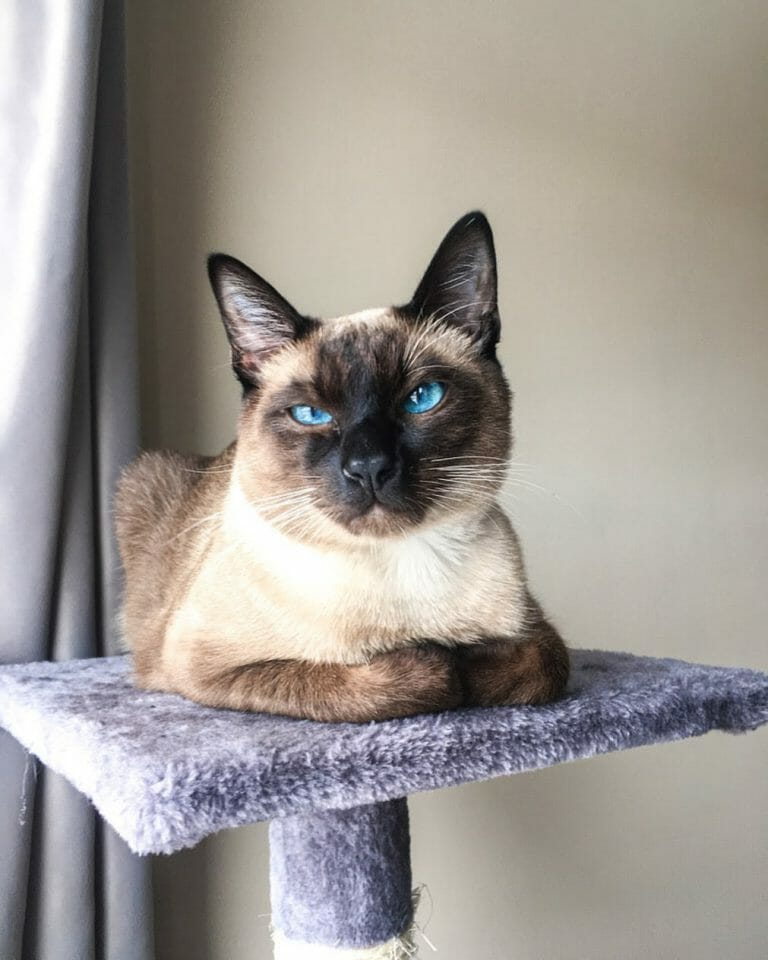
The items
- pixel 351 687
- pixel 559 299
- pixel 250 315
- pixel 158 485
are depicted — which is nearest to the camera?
pixel 351 687

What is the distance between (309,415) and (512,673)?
394 millimetres

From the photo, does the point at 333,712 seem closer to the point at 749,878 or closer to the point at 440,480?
the point at 440,480

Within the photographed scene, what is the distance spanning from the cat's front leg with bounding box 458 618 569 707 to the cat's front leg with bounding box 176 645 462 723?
31mm

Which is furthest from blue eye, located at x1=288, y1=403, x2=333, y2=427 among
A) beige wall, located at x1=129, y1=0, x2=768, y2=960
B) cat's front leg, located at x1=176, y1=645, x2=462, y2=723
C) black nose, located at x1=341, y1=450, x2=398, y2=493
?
beige wall, located at x1=129, y1=0, x2=768, y2=960

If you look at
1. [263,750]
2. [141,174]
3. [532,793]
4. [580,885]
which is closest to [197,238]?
[141,174]

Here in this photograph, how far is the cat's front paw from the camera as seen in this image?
2.87ft

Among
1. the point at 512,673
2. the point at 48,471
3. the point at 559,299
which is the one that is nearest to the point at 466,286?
the point at 512,673

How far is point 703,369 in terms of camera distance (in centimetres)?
233

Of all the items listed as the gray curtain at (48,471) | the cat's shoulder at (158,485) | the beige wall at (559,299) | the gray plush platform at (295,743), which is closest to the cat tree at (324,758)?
the gray plush platform at (295,743)

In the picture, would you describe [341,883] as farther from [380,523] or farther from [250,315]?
[250,315]

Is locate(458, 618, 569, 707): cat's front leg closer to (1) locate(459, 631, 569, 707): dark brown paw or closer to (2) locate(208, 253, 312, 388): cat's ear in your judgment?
(1) locate(459, 631, 569, 707): dark brown paw

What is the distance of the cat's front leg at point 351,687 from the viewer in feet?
2.88

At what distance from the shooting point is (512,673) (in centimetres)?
94

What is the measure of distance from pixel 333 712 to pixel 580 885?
1.47 m
